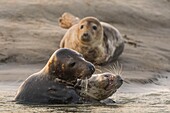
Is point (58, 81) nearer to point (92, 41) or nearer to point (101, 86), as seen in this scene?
point (101, 86)

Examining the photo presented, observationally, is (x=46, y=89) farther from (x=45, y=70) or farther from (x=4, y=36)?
(x=4, y=36)

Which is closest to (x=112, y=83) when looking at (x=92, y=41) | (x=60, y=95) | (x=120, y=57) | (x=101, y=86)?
(x=101, y=86)

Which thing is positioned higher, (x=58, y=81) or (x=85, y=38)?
(x=58, y=81)

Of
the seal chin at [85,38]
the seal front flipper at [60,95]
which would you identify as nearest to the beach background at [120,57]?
the seal front flipper at [60,95]

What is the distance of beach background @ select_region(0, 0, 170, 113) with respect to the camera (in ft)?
32.0

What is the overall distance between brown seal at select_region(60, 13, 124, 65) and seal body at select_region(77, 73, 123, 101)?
412 centimetres

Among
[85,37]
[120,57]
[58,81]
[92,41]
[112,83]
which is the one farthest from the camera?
[120,57]

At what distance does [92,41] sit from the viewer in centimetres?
1359

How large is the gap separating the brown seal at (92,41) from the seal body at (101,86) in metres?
4.12

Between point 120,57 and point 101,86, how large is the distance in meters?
5.02

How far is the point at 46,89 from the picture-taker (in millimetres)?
9172

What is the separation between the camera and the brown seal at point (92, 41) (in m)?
13.4

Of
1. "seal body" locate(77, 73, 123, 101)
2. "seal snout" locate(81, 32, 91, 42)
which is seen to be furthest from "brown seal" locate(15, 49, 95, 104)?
"seal snout" locate(81, 32, 91, 42)

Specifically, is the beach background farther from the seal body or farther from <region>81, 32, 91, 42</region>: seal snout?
A: <region>81, 32, 91, 42</region>: seal snout
